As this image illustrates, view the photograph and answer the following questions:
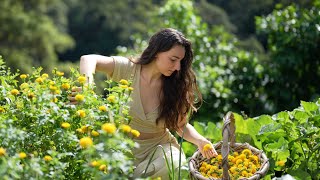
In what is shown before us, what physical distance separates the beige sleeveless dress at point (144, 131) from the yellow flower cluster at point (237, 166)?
0.55 feet

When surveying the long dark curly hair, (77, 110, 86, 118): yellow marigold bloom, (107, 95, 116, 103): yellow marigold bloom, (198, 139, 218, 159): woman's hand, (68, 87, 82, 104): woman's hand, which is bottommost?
(198, 139, 218, 159): woman's hand

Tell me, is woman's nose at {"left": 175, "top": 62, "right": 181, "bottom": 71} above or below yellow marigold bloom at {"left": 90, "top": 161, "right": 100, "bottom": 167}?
above

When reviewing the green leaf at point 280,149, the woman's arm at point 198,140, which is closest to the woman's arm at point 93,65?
the woman's arm at point 198,140

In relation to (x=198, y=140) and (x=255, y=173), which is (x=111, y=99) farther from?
(x=198, y=140)

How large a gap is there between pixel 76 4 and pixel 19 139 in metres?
25.2

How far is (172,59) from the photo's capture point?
2971 mm

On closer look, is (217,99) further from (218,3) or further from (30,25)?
(30,25)

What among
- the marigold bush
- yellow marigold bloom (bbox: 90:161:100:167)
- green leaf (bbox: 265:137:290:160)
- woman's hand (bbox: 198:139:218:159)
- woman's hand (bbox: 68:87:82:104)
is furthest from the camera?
green leaf (bbox: 265:137:290:160)

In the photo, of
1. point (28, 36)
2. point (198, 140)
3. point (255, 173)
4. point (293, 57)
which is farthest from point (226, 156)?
point (28, 36)

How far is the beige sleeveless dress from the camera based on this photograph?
2.97m

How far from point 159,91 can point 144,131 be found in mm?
203

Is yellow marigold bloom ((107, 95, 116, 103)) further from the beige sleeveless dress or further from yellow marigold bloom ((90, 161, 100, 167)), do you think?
the beige sleeveless dress

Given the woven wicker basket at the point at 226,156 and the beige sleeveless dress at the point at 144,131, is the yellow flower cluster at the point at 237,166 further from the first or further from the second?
the beige sleeveless dress at the point at 144,131

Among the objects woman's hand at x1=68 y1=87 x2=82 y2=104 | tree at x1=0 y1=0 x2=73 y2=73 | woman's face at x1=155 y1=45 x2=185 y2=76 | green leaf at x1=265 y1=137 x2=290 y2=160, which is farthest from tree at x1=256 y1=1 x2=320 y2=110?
tree at x1=0 y1=0 x2=73 y2=73
